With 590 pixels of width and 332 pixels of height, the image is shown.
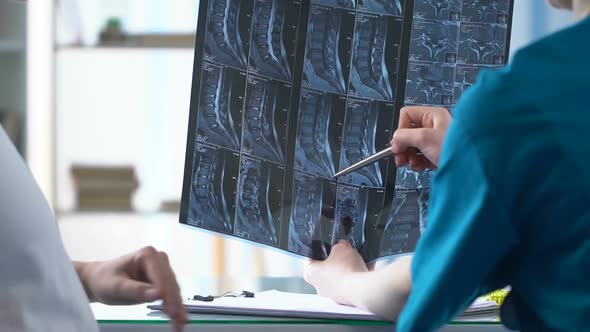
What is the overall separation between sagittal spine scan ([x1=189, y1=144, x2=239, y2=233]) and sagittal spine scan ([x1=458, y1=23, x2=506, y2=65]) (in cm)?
35

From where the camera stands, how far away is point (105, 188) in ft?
9.22

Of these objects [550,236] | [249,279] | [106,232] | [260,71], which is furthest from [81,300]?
[106,232]

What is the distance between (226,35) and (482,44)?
350mm

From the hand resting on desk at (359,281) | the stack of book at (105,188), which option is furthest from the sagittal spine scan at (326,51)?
the stack of book at (105,188)

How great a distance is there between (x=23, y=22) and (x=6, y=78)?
0.17m

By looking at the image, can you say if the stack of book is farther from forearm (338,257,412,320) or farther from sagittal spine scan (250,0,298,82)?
forearm (338,257,412,320)

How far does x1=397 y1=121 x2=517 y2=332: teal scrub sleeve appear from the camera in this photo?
726 mm

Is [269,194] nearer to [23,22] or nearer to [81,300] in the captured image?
[81,300]

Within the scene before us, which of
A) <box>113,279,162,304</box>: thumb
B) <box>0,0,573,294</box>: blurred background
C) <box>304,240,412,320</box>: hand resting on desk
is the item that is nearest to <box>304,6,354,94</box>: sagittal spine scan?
<box>304,240,412,320</box>: hand resting on desk

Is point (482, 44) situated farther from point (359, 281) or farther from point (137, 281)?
point (137, 281)

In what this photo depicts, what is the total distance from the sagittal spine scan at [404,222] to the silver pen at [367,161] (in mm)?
69

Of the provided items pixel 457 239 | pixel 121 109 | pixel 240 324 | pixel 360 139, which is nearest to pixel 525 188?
pixel 457 239

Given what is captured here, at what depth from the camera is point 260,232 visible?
1230mm

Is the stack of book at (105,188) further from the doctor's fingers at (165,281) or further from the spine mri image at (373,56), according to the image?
the doctor's fingers at (165,281)
